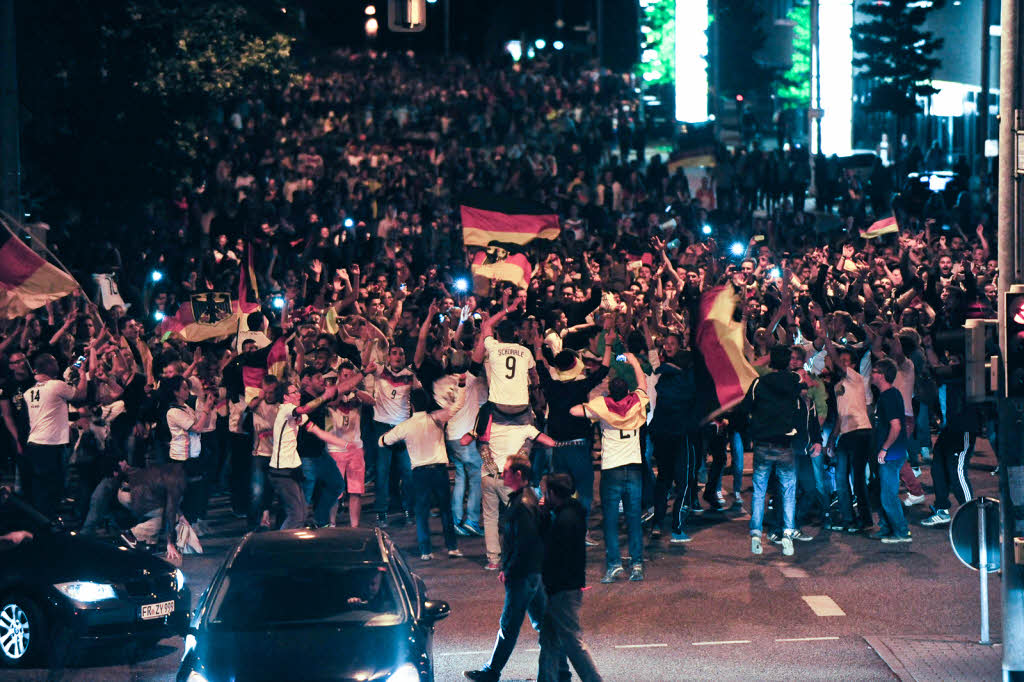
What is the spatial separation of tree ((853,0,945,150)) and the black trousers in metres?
39.2

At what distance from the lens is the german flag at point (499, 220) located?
19.6 meters

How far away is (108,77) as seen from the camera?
26.9 m

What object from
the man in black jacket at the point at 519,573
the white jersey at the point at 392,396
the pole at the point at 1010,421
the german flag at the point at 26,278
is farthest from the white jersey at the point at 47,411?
the pole at the point at 1010,421

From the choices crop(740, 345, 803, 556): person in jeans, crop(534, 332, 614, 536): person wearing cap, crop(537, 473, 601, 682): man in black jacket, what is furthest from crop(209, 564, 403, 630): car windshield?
crop(740, 345, 803, 556): person in jeans

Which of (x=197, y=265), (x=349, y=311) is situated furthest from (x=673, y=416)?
(x=197, y=265)

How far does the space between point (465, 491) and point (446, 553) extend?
135 centimetres

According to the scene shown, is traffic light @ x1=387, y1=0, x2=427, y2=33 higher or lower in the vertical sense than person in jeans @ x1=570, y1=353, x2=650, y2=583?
higher

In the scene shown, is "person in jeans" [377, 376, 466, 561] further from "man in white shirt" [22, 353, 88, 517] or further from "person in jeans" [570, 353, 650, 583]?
"man in white shirt" [22, 353, 88, 517]

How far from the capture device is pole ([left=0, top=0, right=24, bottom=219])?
60.0 feet

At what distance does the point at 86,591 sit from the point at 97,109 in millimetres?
16581

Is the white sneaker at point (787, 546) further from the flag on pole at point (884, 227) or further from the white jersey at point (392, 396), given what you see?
the flag on pole at point (884, 227)

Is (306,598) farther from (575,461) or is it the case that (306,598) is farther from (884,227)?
(884,227)

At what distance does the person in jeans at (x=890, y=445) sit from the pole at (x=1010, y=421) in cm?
459

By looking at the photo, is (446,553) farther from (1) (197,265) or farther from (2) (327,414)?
(1) (197,265)
